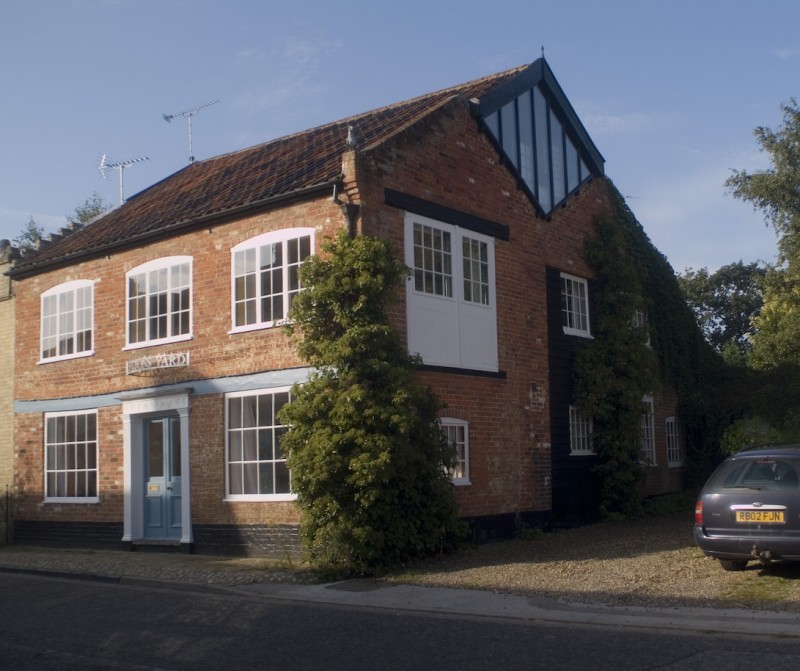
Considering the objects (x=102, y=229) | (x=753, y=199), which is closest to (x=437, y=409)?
(x=102, y=229)

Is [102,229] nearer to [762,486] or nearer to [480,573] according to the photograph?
[480,573]

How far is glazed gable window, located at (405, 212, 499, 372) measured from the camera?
15.1 metres

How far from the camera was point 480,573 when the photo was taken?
Result: 40.1 ft

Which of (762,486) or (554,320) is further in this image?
(554,320)

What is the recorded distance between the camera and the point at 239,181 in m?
17.6

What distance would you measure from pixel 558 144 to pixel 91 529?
1199cm

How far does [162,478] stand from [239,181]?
5.58m

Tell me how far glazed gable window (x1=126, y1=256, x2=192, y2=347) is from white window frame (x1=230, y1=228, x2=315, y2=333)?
1.16 metres

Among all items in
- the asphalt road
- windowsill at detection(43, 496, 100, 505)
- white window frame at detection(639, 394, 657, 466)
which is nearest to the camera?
the asphalt road

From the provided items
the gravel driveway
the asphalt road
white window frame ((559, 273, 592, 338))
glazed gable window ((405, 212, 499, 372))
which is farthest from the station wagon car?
white window frame ((559, 273, 592, 338))

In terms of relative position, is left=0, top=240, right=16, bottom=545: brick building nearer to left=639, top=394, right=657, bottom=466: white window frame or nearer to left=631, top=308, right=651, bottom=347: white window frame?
left=631, top=308, right=651, bottom=347: white window frame

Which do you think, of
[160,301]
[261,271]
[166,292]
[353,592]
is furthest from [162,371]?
[353,592]

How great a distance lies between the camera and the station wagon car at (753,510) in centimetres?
1033

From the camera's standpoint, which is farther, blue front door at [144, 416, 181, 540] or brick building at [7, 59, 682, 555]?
blue front door at [144, 416, 181, 540]
